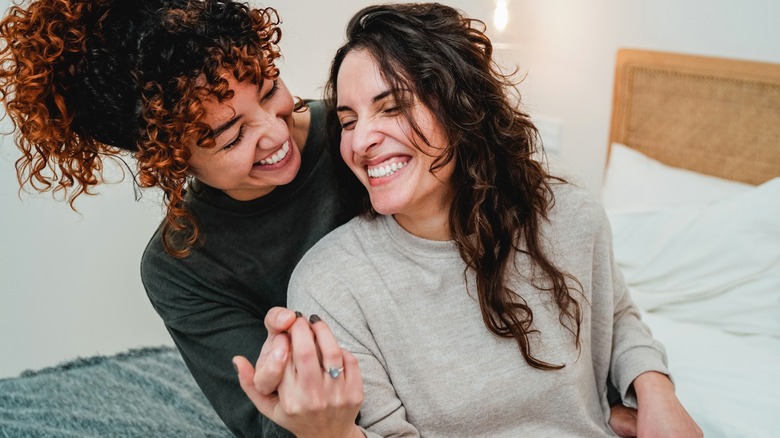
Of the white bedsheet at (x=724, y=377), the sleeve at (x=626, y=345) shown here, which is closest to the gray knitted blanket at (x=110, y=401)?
the sleeve at (x=626, y=345)

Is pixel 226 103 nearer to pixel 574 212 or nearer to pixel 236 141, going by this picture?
pixel 236 141

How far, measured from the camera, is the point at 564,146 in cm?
284

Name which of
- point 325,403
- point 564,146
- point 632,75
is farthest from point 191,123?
point 564,146

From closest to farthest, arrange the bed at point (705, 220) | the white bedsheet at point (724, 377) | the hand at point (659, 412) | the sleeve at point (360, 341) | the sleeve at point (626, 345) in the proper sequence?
the sleeve at point (360, 341)
the hand at point (659, 412)
the sleeve at point (626, 345)
the white bedsheet at point (724, 377)
the bed at point (705, 220)

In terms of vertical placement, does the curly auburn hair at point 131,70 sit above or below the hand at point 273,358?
above

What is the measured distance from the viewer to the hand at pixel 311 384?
0.79m

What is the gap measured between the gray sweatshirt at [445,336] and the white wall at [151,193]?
3.48 feet

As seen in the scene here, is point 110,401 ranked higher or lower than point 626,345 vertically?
lower

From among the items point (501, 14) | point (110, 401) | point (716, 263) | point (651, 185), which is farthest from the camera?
point (501, 14)

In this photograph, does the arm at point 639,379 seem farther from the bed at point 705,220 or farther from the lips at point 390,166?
the lips at point 390,166

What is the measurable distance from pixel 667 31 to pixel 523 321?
62.9 inches

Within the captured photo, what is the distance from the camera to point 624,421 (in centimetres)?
133

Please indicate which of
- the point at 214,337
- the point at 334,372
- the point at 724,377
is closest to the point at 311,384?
the point at 334,372

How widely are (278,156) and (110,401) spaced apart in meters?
0.69
